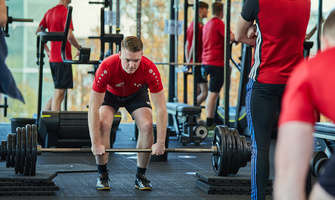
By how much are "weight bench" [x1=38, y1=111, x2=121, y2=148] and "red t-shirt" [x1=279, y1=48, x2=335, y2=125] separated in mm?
4145

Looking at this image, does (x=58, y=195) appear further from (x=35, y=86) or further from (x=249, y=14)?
(x=35, y=86)

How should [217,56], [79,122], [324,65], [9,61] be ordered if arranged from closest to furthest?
[324,65] < [79,122] < [217,56] < [9,61]

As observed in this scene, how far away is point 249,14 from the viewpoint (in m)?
2.57

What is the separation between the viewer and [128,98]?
3.60 meters

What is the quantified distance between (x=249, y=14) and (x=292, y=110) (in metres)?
1.56

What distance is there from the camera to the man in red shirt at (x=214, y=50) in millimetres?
6574

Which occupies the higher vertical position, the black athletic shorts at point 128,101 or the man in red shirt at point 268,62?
the man in red shirt at point 268,62

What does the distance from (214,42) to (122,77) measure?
133 inches

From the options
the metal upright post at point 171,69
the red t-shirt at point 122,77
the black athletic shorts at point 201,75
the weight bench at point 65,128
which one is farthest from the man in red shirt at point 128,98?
the metal upright post at point 171,69

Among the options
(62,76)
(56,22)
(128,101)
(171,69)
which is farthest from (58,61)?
(128,101)

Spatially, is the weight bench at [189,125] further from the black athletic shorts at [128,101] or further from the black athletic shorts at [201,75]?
the black athletic shorts at [128,101]

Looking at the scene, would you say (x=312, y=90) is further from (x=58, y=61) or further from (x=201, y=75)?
(x=201, y=75)

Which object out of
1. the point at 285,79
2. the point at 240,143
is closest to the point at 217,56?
the point at 240,143

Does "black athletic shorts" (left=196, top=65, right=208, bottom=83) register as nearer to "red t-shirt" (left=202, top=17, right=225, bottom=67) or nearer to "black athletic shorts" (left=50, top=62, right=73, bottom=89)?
"red t-shirt" (left=202, top=17, right=225, bottom=67)
